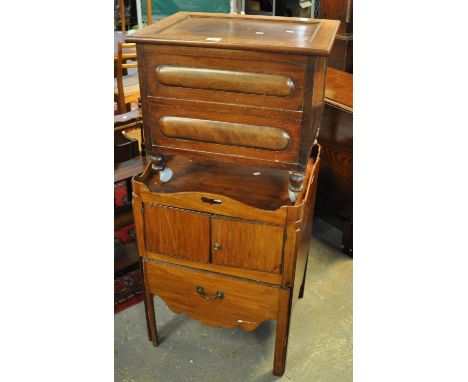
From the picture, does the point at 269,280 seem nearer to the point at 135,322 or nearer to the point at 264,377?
the point at 264,377

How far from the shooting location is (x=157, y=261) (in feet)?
5.44

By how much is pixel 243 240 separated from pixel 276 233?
112mm

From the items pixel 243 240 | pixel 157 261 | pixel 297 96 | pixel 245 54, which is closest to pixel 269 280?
pixel 243 240

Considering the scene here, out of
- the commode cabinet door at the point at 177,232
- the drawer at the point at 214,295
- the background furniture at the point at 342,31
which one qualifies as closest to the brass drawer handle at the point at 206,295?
the drawer at the point at 214,295

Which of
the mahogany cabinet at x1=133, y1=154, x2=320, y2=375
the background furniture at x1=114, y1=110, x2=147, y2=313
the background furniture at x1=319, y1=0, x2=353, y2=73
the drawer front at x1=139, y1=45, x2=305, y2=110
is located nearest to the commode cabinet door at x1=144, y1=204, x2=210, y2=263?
the mahogany cabinet at x1=133, y1=154, x2=320, y2=375

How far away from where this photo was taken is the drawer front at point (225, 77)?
1285 mm

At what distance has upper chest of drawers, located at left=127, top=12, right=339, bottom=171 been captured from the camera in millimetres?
1282

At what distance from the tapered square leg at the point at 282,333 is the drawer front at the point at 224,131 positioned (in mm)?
494

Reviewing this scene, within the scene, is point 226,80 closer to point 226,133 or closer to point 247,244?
point 226,133

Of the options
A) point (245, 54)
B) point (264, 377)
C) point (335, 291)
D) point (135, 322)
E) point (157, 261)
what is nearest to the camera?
point (245, 54)

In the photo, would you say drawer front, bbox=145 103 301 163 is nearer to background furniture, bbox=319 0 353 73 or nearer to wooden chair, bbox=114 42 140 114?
wooden chair, bbox=114 42 140 114

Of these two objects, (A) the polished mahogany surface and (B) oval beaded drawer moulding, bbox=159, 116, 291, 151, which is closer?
(B) oval beaded drawer moulding, bbox=159, 116, 291, 151

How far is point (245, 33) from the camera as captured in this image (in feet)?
4.58

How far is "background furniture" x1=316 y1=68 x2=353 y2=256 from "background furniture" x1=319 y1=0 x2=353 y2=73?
0.41m
